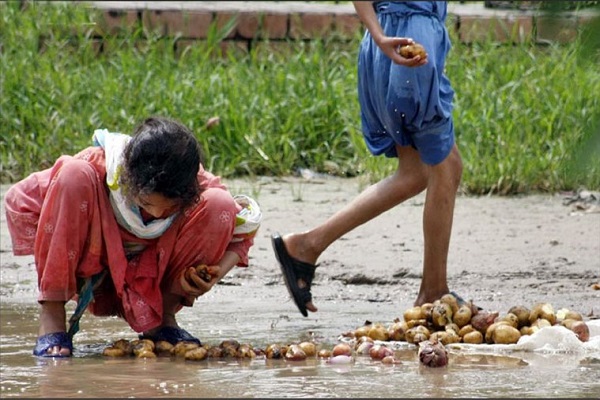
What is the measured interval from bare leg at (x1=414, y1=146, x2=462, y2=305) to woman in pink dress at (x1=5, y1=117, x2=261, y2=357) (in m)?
0.66

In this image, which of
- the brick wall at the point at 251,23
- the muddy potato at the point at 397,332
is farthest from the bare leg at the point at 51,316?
the brick wall at the point at 251,23

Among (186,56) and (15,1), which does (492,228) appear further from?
(15,1)

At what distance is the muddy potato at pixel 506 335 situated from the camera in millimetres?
3414

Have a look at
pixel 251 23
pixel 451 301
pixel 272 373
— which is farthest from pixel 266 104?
pixel 272 373

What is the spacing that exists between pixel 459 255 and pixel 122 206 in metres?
2.05

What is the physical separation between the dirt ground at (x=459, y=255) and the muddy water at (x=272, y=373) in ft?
2.31

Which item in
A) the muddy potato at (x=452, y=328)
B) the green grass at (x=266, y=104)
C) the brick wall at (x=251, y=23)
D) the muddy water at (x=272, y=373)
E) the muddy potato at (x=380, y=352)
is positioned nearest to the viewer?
the muddy water at (x=272, y=373)

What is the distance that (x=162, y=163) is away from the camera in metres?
3.21

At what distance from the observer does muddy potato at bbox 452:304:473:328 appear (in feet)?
11.6

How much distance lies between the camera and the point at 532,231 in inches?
209

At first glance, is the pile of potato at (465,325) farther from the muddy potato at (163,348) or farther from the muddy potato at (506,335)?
the muddy potato at (163,348)

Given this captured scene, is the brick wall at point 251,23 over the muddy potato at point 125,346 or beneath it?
over

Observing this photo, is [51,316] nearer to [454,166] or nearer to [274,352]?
[274,352]

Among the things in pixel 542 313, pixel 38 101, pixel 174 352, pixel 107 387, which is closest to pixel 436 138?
pixel 542 313
